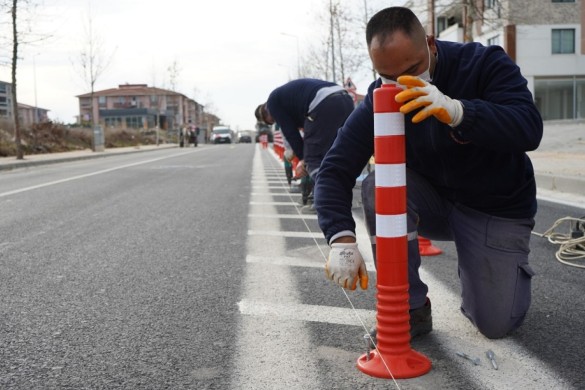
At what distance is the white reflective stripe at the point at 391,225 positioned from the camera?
2.30 meters

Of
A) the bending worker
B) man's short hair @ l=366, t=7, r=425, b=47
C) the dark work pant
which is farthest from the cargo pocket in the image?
the bending worker

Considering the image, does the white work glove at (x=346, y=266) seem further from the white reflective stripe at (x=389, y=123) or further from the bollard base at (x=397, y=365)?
the white reflective stripe at (x=389, y=123)

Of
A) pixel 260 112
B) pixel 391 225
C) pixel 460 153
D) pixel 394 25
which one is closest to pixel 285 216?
pixel 260 112

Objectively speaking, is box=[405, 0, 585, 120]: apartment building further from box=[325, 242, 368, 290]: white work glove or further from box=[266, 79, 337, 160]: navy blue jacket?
box=[325, 242, 368, 290]: white work glove

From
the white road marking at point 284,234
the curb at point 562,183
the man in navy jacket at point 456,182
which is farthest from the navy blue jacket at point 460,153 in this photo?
the curb at point 562,183

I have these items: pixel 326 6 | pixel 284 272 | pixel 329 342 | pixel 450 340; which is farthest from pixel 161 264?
pixel 326 6

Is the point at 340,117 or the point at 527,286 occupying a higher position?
the point at 340,117

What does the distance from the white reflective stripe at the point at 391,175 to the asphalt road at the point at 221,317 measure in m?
0.71

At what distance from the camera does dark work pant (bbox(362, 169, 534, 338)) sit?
2650mm

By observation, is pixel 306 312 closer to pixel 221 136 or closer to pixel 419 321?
pixel 419 321

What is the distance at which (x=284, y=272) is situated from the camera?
159 inches

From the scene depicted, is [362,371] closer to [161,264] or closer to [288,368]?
[288,368]

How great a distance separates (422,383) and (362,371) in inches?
9.1

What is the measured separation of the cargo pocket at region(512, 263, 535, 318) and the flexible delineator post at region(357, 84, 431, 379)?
0.57 meters
